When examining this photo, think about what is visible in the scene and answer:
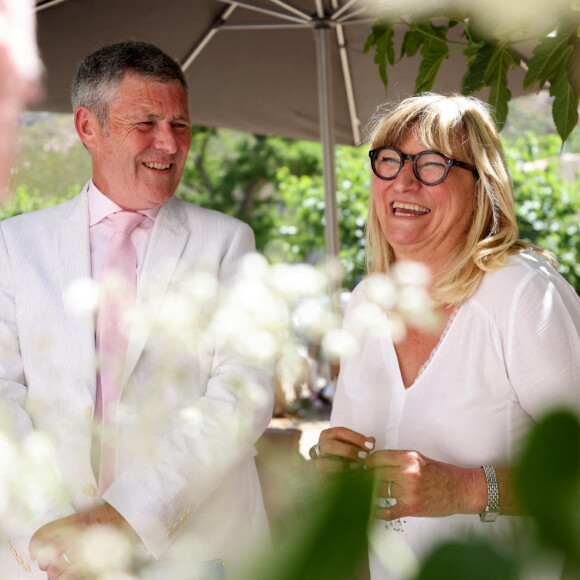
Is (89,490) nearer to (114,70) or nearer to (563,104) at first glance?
(114,70)

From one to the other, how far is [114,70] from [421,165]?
2.91ft

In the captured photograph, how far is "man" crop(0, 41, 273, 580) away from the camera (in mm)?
1757

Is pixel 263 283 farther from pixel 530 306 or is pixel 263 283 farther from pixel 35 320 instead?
pixel 530 306

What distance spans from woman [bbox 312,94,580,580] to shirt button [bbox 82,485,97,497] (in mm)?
628

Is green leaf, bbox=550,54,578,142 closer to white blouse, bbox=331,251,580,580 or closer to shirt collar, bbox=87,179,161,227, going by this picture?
white blouse, bbox=331,251,580,580

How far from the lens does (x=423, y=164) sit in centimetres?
177

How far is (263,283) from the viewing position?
2.04m

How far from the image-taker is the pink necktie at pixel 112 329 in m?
1.84

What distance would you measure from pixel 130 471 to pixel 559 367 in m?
1.04

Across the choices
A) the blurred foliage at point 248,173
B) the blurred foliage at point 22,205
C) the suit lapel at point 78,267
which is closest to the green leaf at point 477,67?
the suit lapel at point 78,267

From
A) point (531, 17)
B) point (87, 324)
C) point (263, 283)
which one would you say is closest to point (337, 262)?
point (263, 283)

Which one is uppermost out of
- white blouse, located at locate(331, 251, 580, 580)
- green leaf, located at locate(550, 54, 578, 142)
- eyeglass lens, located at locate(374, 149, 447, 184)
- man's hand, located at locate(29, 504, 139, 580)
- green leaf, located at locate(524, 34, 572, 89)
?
green leaf, located at locate(524, 34, 572, 89)

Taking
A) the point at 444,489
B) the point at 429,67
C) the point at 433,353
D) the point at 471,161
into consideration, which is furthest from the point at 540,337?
the point at 429,67

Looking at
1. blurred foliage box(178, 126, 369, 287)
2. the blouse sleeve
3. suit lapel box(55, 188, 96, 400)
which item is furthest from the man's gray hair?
blurred foliage box(178, 126, 369, 287)
